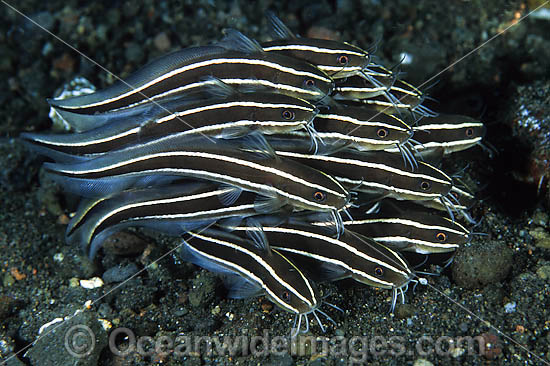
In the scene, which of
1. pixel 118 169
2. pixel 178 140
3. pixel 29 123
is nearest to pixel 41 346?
pixel 118 169

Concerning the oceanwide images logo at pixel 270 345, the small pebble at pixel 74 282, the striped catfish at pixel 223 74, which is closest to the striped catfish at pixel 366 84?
the striped catfish at pixel 223 74

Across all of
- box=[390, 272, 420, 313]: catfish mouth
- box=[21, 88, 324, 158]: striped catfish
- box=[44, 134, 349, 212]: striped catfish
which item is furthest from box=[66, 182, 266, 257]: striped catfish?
box=[390, 272, 420, 313]: catfish mouth

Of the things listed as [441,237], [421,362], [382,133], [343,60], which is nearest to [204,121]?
[343,60]

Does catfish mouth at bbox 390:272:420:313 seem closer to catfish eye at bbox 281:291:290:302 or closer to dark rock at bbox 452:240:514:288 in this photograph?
dark rock at bbox 452:240:514:288

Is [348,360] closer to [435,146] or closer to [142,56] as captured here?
[435,146]

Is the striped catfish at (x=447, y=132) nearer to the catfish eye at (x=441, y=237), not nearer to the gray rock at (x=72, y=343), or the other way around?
the catfish eye at (x=441, y=237)

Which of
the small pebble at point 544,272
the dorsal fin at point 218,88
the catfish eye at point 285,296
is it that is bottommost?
the small pebble at point 544,272
